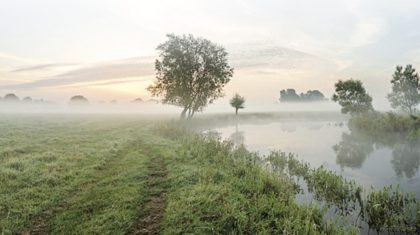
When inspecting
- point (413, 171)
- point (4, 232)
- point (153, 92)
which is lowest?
point (413, 171)

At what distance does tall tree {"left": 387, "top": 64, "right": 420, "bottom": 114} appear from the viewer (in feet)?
286

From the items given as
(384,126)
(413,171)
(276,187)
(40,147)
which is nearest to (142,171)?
(276,187)

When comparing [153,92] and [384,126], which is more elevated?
[153,92]

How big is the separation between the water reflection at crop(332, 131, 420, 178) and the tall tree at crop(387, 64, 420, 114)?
46334mm

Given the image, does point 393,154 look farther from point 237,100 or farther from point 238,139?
point 237,100

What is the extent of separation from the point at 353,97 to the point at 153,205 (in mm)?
79038

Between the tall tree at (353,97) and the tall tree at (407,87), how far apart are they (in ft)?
53.9

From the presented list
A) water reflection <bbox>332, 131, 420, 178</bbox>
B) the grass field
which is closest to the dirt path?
the grass field

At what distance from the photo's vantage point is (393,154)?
38375mm

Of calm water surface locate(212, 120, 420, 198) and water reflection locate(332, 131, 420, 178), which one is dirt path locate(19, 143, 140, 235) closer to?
calm water surface locate(212, 120, 420, 198)

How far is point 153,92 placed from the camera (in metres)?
70.8

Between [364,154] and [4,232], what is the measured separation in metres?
39.2

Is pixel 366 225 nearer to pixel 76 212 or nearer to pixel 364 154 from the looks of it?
pixel 76 212

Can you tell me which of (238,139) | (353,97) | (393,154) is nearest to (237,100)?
(353,97)
